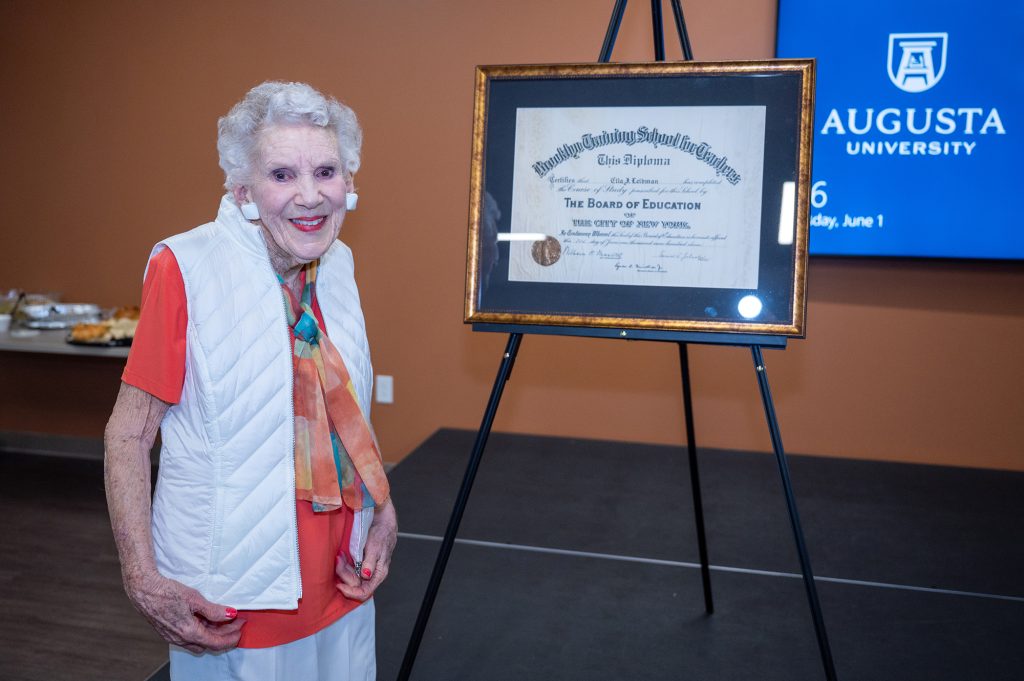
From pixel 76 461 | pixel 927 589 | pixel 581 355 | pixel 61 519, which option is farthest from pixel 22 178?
pixel 927 589

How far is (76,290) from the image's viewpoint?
4.12 m

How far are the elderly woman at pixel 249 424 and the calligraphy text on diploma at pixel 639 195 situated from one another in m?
0.45

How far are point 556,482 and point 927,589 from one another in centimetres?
127

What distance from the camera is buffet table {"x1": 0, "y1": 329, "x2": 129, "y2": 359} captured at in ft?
11.1

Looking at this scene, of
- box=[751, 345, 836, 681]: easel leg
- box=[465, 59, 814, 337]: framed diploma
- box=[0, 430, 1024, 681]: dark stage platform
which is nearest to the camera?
box=[751, 345, 836, 681]: easel leg

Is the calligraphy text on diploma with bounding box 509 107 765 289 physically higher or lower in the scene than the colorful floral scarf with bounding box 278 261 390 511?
higher

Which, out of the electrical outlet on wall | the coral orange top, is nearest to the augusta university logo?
the electrical outlet on wall

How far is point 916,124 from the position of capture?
3.25 m

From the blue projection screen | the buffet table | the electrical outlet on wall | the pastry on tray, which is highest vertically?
the blue projection screen

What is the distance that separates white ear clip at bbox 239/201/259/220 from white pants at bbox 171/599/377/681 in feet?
2.07

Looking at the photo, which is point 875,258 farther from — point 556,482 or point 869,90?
point 556,482

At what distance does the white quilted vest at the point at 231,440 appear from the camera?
1221 mm

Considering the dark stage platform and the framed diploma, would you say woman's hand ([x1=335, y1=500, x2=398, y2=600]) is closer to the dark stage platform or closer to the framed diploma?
the framed diploma

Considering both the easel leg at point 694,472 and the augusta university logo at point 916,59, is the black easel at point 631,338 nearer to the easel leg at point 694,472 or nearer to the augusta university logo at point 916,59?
the easel leg at point 694,472
